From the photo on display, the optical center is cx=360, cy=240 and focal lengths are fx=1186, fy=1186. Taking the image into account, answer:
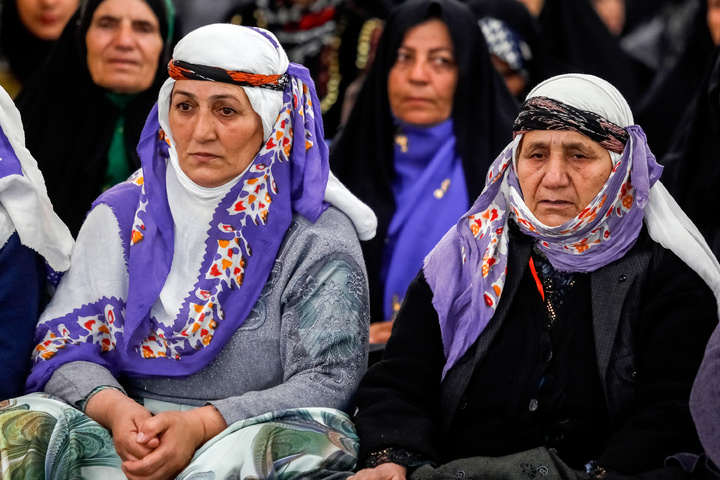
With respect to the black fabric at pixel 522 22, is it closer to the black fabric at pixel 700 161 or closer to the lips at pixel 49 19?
the black fabric at pixel 700 161

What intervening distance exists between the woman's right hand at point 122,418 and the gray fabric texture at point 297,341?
0.06 meters

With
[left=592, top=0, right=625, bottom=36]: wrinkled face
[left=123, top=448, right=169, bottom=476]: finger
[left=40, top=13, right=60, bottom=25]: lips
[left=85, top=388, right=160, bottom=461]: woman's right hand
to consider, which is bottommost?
[left=123, top=448, right=169, bottom=476]: finger

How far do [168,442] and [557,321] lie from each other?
109cm

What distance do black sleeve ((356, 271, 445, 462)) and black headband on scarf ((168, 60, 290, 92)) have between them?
0.75 meters

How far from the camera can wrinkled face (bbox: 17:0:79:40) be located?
625 centimetres

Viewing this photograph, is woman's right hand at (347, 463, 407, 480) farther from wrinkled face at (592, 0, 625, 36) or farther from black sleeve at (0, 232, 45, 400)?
wrinkled face at (592, 0, 625, 36)

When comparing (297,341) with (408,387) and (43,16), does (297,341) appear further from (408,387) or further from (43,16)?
(43,16)

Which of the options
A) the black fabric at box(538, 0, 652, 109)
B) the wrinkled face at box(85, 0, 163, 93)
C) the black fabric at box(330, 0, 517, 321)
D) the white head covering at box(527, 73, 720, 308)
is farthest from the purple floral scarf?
the black fabric at box(538, 0, 652, 109)

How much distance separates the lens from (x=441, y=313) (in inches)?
131

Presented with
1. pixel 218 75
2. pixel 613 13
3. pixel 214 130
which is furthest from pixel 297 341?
pixel 613 13

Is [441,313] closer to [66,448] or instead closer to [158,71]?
[66,448]

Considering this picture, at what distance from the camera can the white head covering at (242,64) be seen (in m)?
3.51

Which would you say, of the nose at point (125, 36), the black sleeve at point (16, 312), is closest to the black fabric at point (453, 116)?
the nose at point (125, 36)

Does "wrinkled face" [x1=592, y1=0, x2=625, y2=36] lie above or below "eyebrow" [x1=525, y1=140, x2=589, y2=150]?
above
